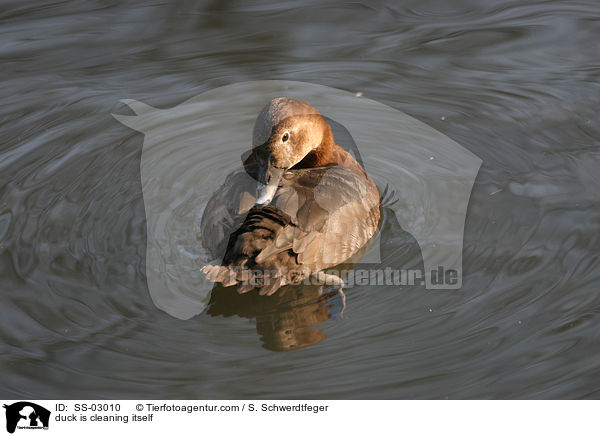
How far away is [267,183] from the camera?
4.75 metres

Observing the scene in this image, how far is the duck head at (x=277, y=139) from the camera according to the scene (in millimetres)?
4781

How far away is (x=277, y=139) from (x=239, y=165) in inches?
54.2

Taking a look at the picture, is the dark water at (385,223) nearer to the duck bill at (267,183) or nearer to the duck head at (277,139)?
the duck bill at (267,183)

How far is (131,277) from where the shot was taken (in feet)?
15.9

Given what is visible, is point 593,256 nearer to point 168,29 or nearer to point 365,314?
point 365,314
